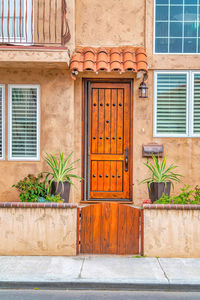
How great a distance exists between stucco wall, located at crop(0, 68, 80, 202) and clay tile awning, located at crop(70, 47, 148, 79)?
502 millimetres

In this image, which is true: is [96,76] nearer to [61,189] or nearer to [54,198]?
[61,189]

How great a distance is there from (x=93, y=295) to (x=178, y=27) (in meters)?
6.61

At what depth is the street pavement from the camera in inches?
182

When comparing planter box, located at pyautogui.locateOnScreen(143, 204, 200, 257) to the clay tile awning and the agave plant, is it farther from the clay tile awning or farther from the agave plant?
the clay tile awning

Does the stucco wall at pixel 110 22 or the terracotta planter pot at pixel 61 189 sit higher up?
the stucco wall at pixel 110 22

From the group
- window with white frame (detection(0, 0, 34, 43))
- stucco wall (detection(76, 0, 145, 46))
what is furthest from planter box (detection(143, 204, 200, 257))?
window with white frame (detection(0, 0, 34, 43))

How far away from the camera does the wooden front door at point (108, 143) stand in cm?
885

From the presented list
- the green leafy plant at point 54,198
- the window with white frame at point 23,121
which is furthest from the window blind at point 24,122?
the green leafy plant at point 54,198

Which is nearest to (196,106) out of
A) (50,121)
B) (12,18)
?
(50,121)

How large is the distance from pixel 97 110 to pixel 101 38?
1710 millimetres

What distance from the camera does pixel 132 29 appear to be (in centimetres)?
879

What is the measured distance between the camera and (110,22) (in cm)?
879

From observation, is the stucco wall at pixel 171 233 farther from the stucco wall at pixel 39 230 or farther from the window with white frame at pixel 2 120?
the window with white frame at pixel 2 120

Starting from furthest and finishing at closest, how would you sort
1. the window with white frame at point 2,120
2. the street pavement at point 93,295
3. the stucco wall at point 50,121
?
1. the window with white frame at point 2,120
2. the stucco wall at point 50,121
3. the street pavement at point 93,295
